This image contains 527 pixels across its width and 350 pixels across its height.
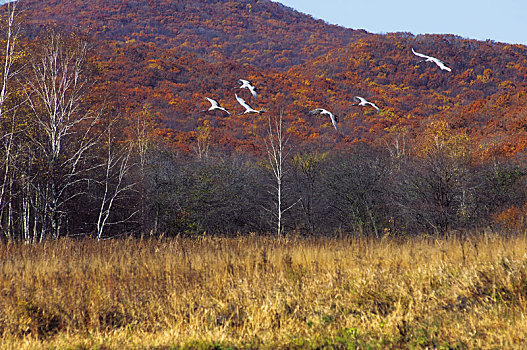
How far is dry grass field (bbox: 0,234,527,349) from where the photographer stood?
4277mm

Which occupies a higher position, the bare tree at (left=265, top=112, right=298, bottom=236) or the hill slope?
the hill slope

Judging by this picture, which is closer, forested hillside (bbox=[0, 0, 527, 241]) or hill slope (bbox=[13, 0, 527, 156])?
forested hillside (bbox=[0, 0, 527, 241])

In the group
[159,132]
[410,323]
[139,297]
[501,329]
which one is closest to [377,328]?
[410,323]

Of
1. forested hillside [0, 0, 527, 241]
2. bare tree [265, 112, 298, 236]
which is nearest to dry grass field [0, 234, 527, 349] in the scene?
forested hillside [0, 0, 527, 241]

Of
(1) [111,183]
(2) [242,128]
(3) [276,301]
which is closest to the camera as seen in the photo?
(3) [276,301]

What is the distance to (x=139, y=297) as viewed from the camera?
5.46m

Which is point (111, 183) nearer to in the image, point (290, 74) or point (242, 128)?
point (242, 128)

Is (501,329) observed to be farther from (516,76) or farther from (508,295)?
(516,76)

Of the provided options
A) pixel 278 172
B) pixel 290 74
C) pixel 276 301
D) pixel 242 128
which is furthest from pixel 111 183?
pixel 290 74

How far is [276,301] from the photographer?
5133mm

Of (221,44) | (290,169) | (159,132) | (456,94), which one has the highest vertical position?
(221,44)

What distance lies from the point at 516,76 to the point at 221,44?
4667 centimetres

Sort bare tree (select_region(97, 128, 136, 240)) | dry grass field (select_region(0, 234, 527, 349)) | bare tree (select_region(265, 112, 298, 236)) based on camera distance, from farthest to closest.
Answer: bare tree (select_region(265, 112, 298, 236))
bare tree (select_region(97, 128, 136, 240))
dry grass field (select_region(0, 234, 527, 349))

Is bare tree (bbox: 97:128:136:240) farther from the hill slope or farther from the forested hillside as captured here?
the hill slope
